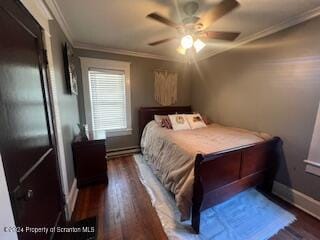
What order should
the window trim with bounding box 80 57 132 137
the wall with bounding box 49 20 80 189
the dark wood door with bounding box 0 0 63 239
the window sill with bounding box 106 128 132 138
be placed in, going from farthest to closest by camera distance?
the window sill with bounding box 106 128 132 138, the window trim with bounding box 80 57 132 137, the wall with bounding box 49 20 80 189, the dark wood door with bounding box 0 0 63 239

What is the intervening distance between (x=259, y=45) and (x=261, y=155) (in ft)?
5.61

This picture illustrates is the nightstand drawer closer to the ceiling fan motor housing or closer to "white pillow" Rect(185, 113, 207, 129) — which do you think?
"white pillow" Rect(185, 113, 207, 129)

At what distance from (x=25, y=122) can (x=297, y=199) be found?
9.88ft

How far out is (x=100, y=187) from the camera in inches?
91.7

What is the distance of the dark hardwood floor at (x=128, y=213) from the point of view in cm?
155

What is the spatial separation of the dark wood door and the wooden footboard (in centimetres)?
129

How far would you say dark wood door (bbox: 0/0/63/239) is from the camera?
781 millimetres

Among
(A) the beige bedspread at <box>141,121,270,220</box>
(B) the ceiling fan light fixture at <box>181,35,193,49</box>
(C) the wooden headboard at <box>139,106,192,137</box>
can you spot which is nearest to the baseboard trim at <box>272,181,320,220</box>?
(A) the beige bedspread at <box>141,121,270,220</box>

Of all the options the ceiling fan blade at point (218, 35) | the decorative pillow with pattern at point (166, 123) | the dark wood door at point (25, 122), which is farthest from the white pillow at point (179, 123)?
the dark wood door at point (25, 122)

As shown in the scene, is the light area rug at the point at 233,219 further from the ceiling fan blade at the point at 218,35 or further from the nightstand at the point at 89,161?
the ceiling fan blade at the point at 218,35

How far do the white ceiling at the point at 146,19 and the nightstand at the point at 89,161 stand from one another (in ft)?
5.45

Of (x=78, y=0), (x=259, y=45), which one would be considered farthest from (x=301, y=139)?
(x=78, y=0)

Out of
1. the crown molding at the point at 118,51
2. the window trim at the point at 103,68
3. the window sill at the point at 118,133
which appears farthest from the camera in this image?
the window sill at the point at 118,133

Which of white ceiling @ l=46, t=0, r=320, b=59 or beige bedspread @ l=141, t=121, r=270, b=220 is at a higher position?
white ceiling @ l=46, t=0, r=320, b=59
